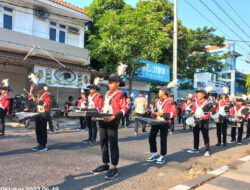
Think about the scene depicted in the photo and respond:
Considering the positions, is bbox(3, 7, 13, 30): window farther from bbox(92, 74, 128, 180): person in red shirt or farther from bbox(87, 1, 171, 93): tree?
bbox(92, 74, 128, 180): person in red shirt

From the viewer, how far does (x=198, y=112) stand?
6680 mm

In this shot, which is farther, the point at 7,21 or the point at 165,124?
the point at 7,21

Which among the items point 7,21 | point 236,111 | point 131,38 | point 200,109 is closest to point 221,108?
point 236,111

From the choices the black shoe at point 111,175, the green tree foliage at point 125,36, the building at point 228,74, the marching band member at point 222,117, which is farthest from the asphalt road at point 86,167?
the building at point 228,74

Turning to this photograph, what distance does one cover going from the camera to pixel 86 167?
200 inches

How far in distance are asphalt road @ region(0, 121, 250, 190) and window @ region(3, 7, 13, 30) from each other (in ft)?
33.2

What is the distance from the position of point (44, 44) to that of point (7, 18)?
271 centimetres

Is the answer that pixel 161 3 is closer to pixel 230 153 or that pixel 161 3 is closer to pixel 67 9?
pixel 67 9

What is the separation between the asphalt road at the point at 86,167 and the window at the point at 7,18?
10127 mm

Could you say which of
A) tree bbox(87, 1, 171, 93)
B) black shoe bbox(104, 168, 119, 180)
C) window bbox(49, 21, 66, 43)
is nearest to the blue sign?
tree bbox(87, 1, 171, 93)

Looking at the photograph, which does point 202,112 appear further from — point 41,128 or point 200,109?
point 41,128

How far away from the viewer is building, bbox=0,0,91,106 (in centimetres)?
1434

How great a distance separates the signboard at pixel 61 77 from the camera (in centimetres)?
1414

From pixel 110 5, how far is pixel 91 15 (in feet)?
5.95
